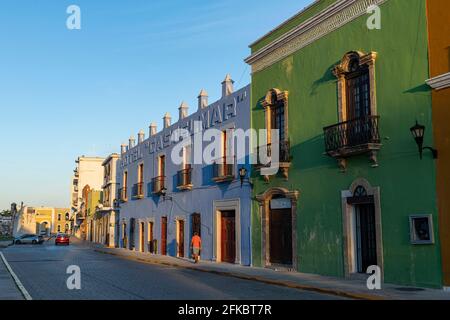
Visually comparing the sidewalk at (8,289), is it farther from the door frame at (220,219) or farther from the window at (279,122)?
the window at (279,122)

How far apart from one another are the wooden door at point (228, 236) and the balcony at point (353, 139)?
7312 mm

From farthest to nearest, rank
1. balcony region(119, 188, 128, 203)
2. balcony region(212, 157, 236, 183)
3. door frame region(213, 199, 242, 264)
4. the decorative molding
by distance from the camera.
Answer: balcony region(119, 188, 128, 203), balcony region(212, 157, 236, 183), door frame region(213, 199, 242, 264), the decorative molding

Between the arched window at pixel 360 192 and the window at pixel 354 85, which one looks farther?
the window at pixel 354 85

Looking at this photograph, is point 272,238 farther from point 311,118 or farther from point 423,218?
point 423,218

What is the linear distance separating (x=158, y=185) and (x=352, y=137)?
16.7 m

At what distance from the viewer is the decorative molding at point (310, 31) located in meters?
14.7

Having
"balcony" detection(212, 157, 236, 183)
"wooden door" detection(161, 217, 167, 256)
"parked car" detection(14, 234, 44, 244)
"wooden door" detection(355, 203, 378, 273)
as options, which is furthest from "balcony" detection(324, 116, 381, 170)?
"parked car" detection(14, 234, 44, 244)

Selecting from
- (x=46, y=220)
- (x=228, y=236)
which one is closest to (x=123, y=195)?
(x=228, y=236)

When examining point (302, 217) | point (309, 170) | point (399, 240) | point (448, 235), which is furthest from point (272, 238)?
point (448, 235)

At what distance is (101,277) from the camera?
51.2 ft

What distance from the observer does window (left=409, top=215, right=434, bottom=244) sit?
12.0m

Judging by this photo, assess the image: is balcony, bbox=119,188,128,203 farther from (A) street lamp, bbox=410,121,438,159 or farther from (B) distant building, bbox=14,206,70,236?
(B) distant building, bbox=14,206,70,236

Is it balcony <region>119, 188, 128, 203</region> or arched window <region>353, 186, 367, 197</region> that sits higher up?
balcony <region>119, 188, 128, 203</region>

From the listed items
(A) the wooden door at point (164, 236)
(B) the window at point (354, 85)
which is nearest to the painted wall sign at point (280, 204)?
(B) the window at point (354, 85)
